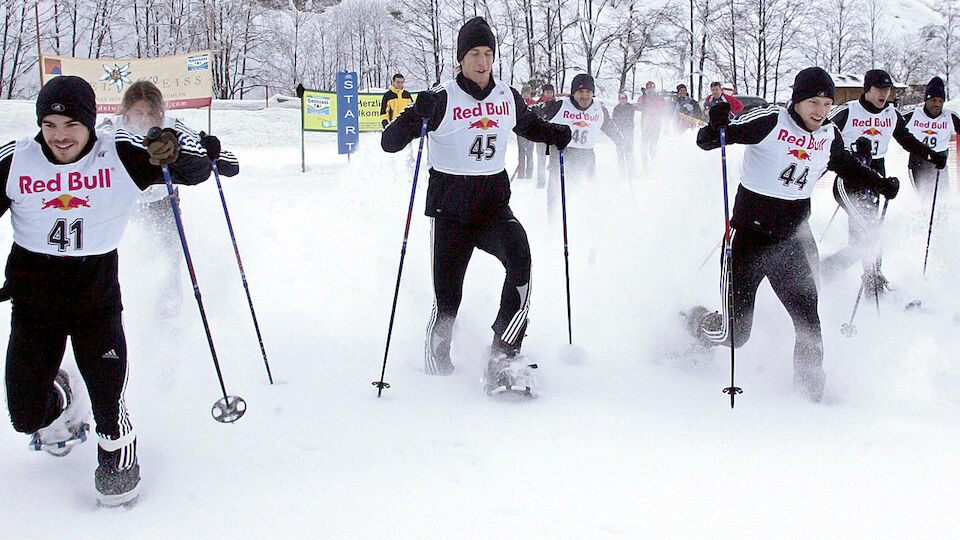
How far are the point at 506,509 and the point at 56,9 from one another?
142ft

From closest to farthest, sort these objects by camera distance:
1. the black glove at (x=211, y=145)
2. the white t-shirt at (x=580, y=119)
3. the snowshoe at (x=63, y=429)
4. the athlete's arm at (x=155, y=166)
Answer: the athlete's arm at (x=155, y=166) → the snowshoe at (x=63, y=429) → the black glove at (x=211, y=145) → the white t-shirt at (x=580, y=119)

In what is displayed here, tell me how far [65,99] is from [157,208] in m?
1.91

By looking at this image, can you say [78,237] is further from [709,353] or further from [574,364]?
[709,353]

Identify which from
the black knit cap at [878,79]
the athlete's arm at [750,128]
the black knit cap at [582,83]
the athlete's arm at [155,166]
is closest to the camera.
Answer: the athlete's arm at [155,166]

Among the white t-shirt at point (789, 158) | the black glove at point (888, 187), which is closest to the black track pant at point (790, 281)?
the white t-shirt at point (789, 158)

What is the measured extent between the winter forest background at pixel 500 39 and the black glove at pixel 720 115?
2801 centimetres

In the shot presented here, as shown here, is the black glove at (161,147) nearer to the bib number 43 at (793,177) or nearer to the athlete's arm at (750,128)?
the athlete's arm at (750,128)

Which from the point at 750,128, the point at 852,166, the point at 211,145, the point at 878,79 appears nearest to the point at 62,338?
the point at 211,145

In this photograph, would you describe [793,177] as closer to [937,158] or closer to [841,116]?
[841,116]

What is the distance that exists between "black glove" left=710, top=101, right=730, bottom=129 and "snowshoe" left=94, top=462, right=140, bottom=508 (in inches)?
132

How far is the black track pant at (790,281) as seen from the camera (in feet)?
12.7

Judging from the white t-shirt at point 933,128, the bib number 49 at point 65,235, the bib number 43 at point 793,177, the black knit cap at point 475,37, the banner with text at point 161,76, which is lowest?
the bib number 49 at point 65,235

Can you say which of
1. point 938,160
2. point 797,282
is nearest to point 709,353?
point 797,282

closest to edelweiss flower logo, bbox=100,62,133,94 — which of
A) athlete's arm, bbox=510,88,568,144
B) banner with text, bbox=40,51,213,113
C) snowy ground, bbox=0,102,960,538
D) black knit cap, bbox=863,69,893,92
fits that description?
banner with text, bbox=40,51,213,113
